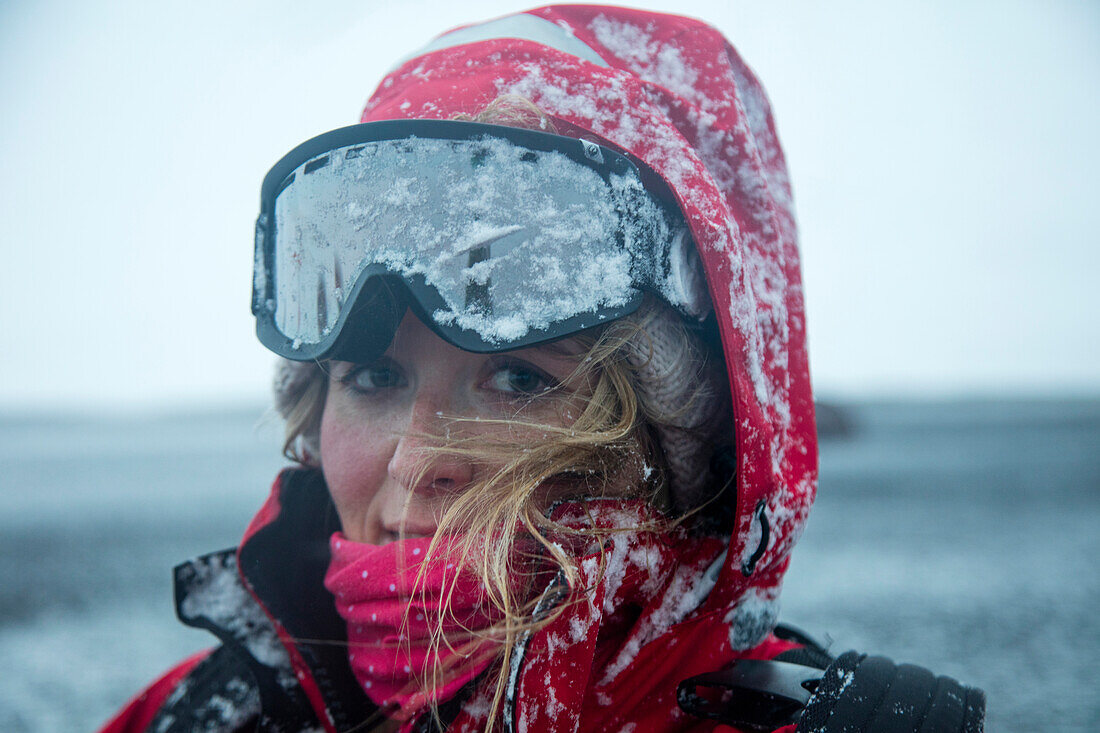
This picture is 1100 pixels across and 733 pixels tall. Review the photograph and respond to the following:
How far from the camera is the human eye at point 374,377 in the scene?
1297mm

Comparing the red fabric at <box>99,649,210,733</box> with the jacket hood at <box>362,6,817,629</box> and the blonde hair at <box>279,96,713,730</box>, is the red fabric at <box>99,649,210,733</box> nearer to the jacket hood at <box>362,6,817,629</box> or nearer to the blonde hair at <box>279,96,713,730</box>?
the blonde hair at <box>279,96,713,730</box>

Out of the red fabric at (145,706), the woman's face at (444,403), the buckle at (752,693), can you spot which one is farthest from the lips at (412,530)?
the red fabric at (145,706)

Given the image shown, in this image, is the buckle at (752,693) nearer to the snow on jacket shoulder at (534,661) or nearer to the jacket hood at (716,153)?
the snow on jacket shoulder at (534,661)

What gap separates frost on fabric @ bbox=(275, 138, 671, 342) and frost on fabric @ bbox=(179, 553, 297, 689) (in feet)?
2.95

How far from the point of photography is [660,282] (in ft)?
3.76

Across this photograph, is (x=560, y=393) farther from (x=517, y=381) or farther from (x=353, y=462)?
(x=353, y=462)

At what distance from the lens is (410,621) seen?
1.16 meters

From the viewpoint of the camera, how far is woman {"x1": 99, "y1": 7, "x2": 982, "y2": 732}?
1.10 m

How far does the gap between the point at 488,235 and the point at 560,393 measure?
315 millimetres

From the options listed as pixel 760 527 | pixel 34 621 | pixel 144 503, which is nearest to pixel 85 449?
pixel 144 503

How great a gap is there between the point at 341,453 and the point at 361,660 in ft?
1.41

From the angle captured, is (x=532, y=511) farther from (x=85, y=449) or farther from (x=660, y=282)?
(x=85, y=449)

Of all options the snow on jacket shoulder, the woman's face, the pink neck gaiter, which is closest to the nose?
the woman's face

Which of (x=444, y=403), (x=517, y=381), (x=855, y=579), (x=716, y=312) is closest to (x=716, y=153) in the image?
(x=716, y=312)
